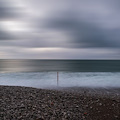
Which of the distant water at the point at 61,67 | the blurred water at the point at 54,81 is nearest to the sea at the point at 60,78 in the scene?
the blurred water at the point at 54,81

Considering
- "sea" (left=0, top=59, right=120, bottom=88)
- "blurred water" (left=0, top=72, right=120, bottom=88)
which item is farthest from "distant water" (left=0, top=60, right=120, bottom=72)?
"blurred water" (left=0, top=72, right=120, bottom=88)

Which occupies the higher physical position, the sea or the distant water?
the sea

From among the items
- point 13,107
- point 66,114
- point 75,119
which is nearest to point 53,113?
point 66,114

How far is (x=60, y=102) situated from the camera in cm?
606

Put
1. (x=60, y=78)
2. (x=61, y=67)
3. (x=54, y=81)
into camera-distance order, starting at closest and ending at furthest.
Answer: (x=54, y=81)
(x=60, y=78)
(x=61, y=67)

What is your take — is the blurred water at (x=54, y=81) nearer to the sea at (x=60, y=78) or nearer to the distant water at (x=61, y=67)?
the sea at (x=60, y=78)

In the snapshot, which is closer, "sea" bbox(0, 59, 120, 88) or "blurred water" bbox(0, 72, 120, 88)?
"blurred water" bbox(0, 72, 120, 88)

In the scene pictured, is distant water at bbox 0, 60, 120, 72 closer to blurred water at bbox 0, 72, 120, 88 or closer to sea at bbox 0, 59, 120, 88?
sea at bbox 0, 59, 120, 88

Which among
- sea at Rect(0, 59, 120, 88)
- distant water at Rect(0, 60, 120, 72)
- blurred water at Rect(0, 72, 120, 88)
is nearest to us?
blurred water at Rect(0, 72, 120, 88)

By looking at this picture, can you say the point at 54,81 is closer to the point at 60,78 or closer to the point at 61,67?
the point at 60,78

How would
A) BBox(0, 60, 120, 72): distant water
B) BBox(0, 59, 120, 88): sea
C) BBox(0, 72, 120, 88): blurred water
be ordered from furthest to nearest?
BBox(0, 60, 120, 72): distant water < BBox(0, 59, 120, 88): sea < BBox(0, 72, 120, 88): blurred water

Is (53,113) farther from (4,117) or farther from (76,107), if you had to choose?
(4,117)

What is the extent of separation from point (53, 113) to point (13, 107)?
1.57 metres

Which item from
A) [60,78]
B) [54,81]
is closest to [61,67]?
[60,78]
